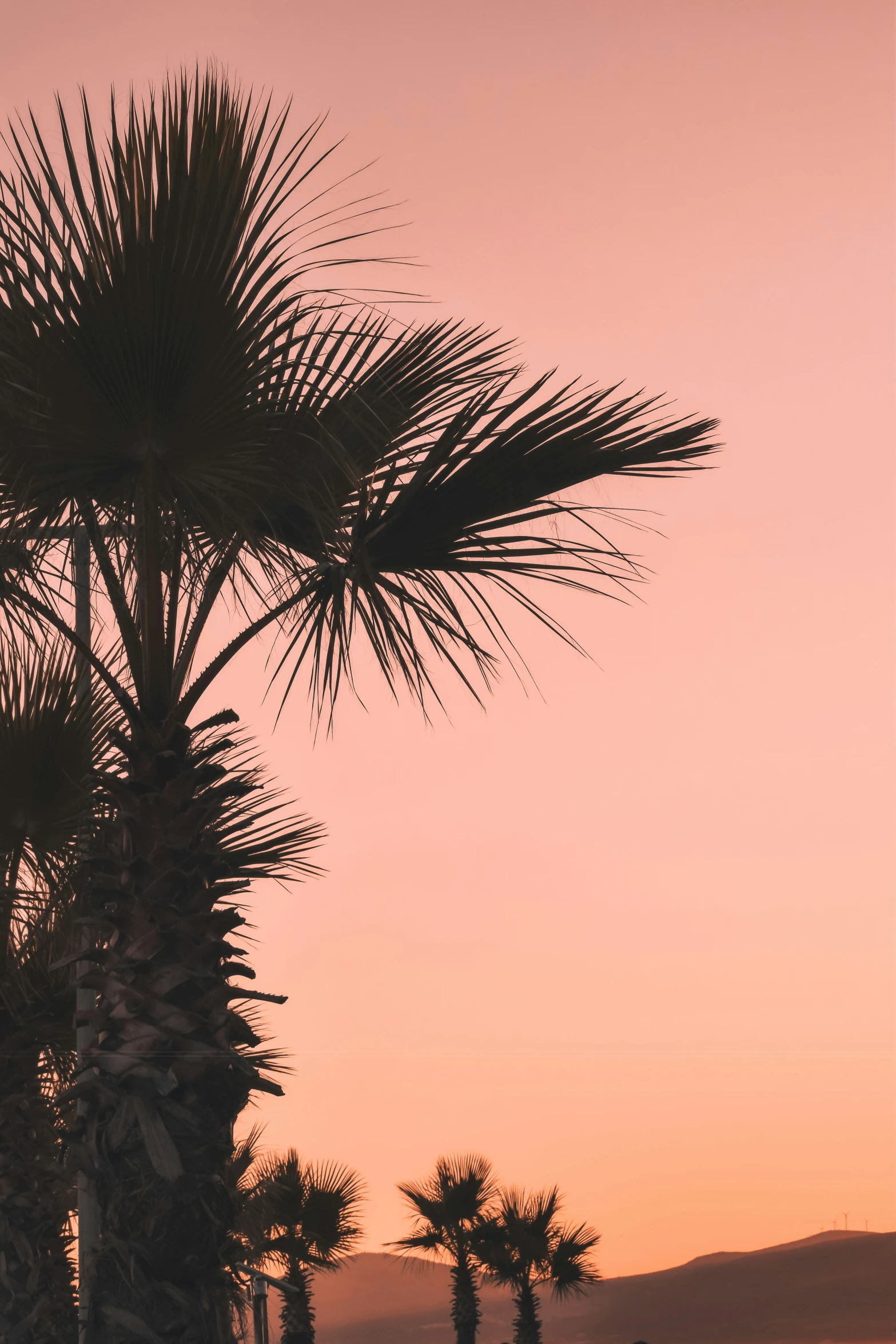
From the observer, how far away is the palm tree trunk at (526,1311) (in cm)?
2747

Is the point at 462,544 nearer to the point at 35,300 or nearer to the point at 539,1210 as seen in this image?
the point at 35,300

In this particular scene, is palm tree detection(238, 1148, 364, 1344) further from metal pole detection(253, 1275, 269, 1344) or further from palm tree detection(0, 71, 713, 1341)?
palm tree detection(0, 71, 713, 1341)

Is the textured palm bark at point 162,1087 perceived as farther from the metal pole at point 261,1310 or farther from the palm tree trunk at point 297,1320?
the palm tree trunk at point 297,1320

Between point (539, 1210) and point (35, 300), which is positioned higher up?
point (35, 300)

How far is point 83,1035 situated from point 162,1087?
5.52 metres

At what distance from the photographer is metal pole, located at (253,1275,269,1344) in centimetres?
1803

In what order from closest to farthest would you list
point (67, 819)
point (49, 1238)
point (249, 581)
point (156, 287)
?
point (156, 287)
point (249, 581)
point (67, 819)
point (49, 1238)

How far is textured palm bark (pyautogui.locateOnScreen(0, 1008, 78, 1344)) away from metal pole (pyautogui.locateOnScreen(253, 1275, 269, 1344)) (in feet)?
21.8

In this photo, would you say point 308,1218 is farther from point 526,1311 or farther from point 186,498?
point 186,498

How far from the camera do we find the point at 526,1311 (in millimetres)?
27531

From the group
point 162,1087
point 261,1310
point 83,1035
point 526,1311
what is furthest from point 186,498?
point 526,1311

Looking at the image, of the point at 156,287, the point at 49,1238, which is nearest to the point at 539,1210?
the point at 49,1238

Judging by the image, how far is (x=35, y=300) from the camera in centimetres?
554

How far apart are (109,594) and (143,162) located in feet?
6.25
